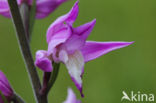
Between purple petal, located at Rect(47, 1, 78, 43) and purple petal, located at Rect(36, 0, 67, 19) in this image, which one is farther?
purple petal, located at Rect(36, 0, 67, 19)

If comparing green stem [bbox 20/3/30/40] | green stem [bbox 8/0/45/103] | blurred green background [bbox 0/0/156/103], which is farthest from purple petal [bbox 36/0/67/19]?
blurred green background [bbox 0/0/156/103]

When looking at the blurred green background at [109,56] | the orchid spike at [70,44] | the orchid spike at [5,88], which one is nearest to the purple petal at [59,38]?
the orchid spike at [70,44]

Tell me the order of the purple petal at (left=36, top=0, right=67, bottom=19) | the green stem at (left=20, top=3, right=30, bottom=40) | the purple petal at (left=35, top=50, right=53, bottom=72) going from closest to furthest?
the purple petal at (left=35, top=50, right=53, bottom=72) < the green stem at (left=20, top=3, right=30, bottom=40) < the purple petal at (left=36, top=0, right=67, bottom=19)

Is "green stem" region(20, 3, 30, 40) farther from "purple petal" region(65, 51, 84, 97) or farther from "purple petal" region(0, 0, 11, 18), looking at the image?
"purple petal" region(65, 51, 84, 97)

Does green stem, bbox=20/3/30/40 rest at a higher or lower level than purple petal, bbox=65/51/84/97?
higher

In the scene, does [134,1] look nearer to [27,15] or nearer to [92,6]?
[92,6]

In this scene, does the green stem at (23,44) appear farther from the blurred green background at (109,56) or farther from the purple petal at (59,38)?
the blurred green background at (109,56)

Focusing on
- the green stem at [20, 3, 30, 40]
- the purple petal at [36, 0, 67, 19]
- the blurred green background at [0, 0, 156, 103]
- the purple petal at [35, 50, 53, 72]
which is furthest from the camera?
the blurred green background at [0, 0, 156, 103]
